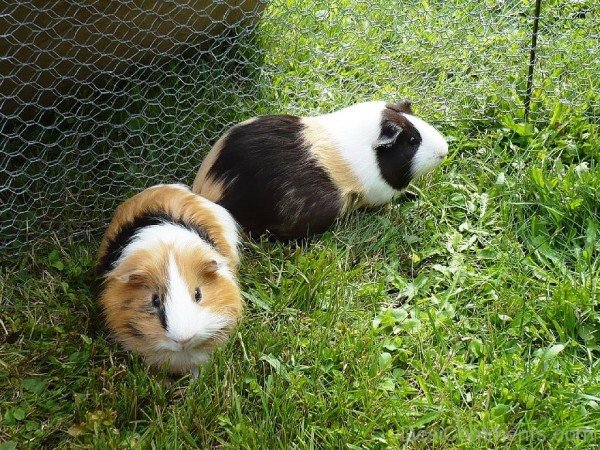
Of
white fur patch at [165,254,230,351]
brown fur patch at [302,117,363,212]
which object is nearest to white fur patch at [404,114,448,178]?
brown fur patch at [302,117,363,212]

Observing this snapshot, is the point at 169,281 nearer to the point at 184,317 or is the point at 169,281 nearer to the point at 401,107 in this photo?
the point at 184,317

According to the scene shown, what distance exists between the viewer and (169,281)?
2.10 metres

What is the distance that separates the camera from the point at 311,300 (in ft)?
8.10

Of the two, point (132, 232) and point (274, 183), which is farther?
point (274, 183)

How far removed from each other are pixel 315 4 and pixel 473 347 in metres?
1.80

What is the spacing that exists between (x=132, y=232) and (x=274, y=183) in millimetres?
531

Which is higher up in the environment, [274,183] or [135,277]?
[274,183]

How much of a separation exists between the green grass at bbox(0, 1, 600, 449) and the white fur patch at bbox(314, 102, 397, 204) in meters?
0.10

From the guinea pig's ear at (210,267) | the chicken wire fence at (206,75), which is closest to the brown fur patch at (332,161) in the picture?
the chicken wire fence at (206,75)

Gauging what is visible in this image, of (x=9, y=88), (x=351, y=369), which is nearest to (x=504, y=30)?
(x=351, y=369)

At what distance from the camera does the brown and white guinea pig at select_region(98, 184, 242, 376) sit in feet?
6.79

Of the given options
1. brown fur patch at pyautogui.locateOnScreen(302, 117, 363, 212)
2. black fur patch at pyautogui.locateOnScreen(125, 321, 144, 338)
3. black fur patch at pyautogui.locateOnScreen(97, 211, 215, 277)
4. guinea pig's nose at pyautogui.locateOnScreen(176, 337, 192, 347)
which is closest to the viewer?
guinea pig's nose at pyautogui.locateOnScreen(176, 337, 192, 347)

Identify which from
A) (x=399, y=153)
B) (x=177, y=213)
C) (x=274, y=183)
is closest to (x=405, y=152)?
(x=399, y=153)

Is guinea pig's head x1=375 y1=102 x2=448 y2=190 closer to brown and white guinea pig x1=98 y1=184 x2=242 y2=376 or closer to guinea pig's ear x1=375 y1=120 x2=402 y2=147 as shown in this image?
guinea pig's ear x1=375 y1=120 x2=402 y2=147
